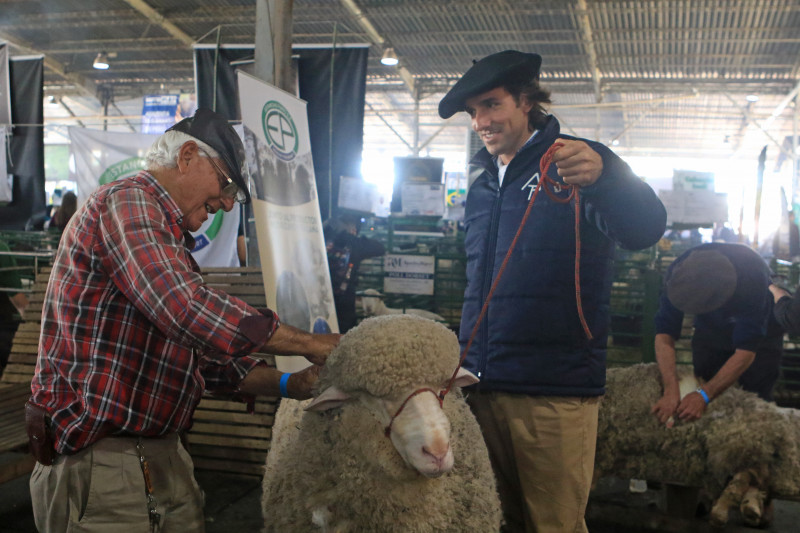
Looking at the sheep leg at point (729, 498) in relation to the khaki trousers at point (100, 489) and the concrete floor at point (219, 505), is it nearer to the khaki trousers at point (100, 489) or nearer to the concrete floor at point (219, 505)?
the concrete floor at point (219, 505)

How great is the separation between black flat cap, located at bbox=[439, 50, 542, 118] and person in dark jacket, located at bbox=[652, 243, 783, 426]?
176 centimetres

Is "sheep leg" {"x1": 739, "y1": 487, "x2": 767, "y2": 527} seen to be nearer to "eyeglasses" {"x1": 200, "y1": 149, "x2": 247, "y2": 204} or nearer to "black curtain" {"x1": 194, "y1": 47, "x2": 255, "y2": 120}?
"eyeglasses" {"x1": 200, "y1": 149, "x2": 247, "y2": 204}

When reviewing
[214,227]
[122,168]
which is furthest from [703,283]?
[122,168]

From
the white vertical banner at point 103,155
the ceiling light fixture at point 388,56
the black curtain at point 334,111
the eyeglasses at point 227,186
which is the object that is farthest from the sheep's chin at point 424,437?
the ceiling light fixture at point 388,56

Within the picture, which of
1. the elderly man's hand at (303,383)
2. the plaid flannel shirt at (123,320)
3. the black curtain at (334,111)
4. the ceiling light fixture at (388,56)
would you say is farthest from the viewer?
the ceiling light fixture at (388,56)

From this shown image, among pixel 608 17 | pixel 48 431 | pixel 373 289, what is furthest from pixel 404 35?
pixel 48 431

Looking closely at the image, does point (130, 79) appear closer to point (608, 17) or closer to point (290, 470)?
point (608, 17)

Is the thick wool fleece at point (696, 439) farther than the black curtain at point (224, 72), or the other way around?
the black curtain at point (224, 72)

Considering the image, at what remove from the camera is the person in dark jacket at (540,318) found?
5.91ft

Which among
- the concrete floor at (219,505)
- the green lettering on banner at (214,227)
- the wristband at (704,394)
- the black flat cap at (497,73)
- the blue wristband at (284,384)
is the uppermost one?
the black flat cap at (497,73)

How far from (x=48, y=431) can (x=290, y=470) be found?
594 mm

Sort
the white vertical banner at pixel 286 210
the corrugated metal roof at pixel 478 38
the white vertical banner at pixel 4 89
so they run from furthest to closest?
the corrugated metal roof at pixel 478 38 < the white vertical banner at pixel 4 89 < the white vertical banner at pixel 286 210

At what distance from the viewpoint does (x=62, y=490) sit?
1556 mm

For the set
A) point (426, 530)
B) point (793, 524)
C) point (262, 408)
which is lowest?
point (793, 524)
